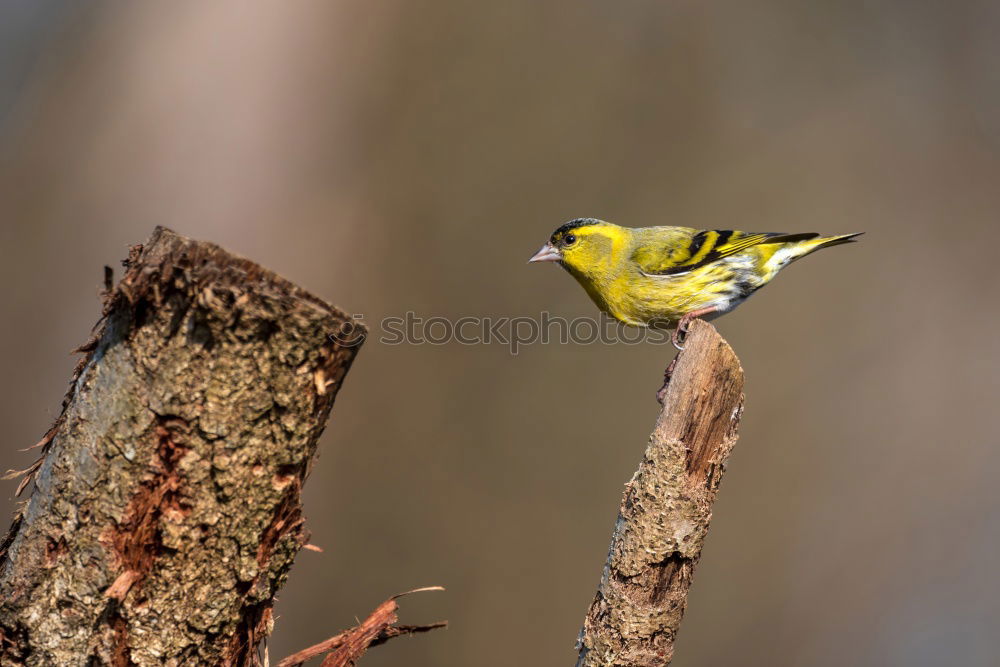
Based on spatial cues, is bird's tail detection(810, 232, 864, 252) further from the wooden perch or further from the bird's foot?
the wooden perch

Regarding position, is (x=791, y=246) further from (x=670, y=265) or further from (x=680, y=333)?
(x=680, y=333)

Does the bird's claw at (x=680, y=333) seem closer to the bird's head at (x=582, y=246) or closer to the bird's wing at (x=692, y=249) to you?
the bird's wing at (x=692, y=249)

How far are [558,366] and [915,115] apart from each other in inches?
216

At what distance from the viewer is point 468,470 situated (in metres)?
7.69

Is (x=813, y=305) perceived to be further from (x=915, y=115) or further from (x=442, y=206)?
(x=442, y=206)

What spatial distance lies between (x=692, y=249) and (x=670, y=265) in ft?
0.88

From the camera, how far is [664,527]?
2.84m

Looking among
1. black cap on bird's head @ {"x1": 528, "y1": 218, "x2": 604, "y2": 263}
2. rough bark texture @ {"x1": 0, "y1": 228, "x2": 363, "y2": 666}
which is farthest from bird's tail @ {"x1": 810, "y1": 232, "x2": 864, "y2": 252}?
rough bark texture @ {"x1": 0, "y1": 228, "x2": 363, "y2": 666}

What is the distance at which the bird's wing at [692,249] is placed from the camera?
5.46 m

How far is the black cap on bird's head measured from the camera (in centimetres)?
582

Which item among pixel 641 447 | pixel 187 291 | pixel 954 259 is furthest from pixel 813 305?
pixel 187 291

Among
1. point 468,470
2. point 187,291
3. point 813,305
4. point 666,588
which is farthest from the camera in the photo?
point 813,305

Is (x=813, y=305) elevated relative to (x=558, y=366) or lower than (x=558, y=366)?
elevated

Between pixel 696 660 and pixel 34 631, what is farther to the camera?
pixel 696 660
